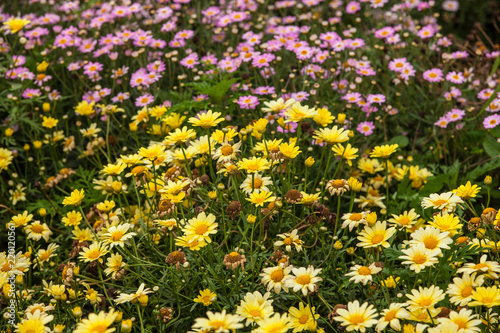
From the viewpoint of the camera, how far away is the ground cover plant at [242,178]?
2043mm

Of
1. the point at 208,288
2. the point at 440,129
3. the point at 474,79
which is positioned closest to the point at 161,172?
the point at 208,288

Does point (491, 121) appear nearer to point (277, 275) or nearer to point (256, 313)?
point (277, 275)

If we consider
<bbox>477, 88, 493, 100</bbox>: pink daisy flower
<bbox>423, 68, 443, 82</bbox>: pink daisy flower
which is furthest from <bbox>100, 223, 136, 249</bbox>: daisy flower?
<bbox>477, 88, 493, 100</bbox>: pink daisy flower

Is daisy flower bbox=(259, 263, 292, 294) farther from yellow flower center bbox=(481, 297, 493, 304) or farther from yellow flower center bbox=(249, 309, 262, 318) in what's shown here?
yellow flower center bbox=(481, 297, 493, 304)

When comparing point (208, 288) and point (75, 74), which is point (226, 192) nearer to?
point (208, 288)

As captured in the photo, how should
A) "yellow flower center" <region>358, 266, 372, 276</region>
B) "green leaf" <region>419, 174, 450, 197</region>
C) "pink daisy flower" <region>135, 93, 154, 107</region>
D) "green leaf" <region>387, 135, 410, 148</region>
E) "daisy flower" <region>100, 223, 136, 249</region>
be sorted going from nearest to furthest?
"yellow flower center" <region>358, 266, 372, 276</region>
"daisy flower" <region>100, 223, 136, 249</region>
"green leaf" <region>419, 174, 450, 197</region>
"green leaf" <region>387, 135, 410, 148</region>
"pink daisy flower" <region>135, 93, 154, 107</region>

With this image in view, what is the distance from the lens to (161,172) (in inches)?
111

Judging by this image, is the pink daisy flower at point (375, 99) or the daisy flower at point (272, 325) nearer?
the daisy flower at point (272, 325)

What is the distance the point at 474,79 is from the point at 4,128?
10.4ft

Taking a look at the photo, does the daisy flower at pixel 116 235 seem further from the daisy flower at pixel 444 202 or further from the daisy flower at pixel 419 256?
the daisy flower at pixel 444 202

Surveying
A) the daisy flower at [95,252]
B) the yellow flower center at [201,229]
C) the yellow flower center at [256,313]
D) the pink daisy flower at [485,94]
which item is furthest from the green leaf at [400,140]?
the daisy flower at [95,252]

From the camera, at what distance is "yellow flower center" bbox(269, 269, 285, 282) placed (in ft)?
6.57

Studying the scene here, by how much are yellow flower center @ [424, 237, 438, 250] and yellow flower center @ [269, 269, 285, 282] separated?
52 cm

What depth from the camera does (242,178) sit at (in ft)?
8.46
